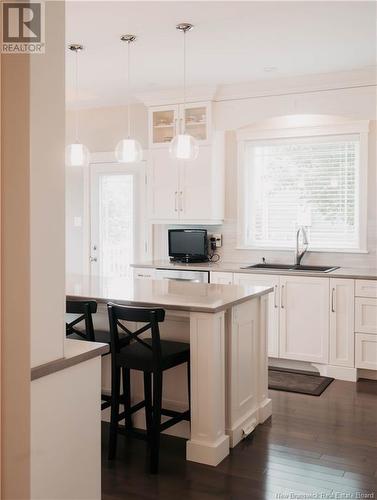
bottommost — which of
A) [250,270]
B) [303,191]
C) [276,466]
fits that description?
[276,466]

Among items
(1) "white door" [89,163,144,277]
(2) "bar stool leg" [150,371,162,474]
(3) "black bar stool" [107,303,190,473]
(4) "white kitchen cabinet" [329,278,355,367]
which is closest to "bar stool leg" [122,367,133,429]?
(3) "black bar stool" [107,303,190,473]

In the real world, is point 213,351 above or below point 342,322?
above

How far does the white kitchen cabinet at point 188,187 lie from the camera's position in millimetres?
5609

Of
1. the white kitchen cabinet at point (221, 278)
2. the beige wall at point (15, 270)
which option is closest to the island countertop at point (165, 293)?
the white kitchen cabinet at point (221, 278)

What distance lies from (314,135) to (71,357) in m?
4.05

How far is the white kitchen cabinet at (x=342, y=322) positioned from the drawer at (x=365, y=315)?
4 centimetres

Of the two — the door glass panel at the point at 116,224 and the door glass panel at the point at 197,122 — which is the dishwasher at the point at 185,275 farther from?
the door glass panel at the point at 197,122

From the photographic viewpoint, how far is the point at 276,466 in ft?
10.0

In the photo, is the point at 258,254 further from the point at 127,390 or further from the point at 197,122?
the point at 127,390

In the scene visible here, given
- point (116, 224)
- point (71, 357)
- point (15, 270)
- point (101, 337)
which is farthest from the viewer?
point (116, 224)

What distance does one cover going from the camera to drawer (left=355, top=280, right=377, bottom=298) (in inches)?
181

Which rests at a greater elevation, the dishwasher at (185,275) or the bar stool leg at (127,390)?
the dishwasher at (185,275)

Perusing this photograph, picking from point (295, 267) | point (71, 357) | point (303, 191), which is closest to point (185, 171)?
point (303, 191)

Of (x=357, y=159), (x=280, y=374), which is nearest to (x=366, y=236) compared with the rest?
(x=357, y=159)
